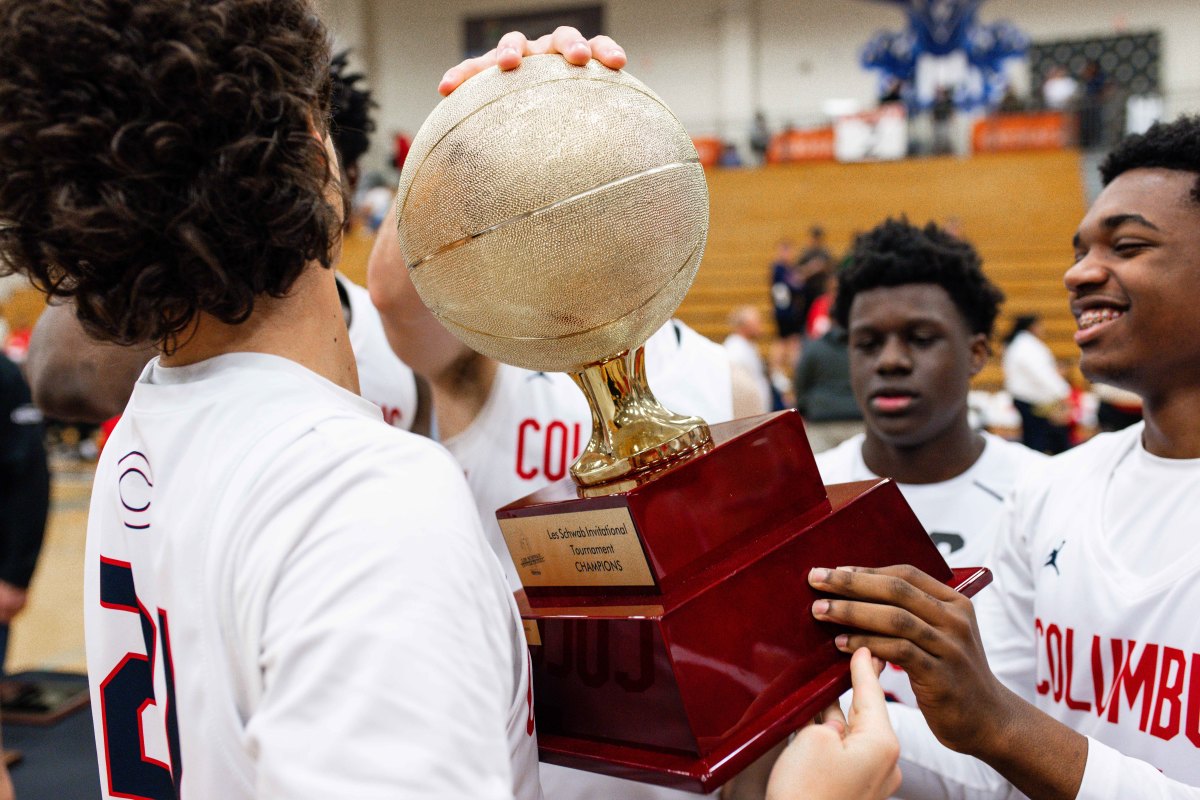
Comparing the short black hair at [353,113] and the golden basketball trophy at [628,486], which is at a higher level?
the short black hair at [353,113]

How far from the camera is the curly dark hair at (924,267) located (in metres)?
2.68

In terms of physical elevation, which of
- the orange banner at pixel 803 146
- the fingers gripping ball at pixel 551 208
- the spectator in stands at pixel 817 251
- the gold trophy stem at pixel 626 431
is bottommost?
the spectator in stands at pixel 817 251

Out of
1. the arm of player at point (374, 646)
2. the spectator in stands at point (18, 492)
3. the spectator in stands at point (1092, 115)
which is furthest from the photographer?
the spectator in stands at point (1092, 115)

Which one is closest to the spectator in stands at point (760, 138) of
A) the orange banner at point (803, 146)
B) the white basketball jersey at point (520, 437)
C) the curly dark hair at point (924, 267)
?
the orange banner at point (803, 146)

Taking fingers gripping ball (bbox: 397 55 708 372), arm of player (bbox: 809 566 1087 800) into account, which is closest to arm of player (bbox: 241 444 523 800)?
fingers gripping ball (bbox: 397 55 708 372)

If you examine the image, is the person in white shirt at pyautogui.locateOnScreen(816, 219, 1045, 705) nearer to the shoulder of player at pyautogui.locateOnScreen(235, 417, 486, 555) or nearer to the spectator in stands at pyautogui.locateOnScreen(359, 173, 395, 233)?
the shoulder of player at pyautogui.locateOnScreen(235, 417, 486, 555)

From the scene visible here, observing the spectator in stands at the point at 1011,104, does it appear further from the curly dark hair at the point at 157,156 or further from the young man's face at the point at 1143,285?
the curly dark hair at the point at 157,156

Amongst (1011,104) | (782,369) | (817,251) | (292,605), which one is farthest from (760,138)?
(292,605)

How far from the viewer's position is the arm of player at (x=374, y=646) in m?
0.74

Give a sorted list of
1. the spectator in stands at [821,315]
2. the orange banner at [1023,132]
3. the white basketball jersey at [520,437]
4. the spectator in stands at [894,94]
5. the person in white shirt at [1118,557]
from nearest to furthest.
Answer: the person in white shirt at [1118,557] → the white basketball jersey at [520,437] → the spectator in stands at [821,315] → the orange banner at [1023,132] → the spectator in stands at [894,94]

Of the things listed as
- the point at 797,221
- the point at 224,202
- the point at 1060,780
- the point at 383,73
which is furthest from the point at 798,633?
the point at 383,73

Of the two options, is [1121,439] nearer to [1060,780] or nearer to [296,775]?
[1060,780]

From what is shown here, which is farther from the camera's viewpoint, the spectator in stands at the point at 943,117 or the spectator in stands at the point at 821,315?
the spectator in stands at the point at 943,117

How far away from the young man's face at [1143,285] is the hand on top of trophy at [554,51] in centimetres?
98
